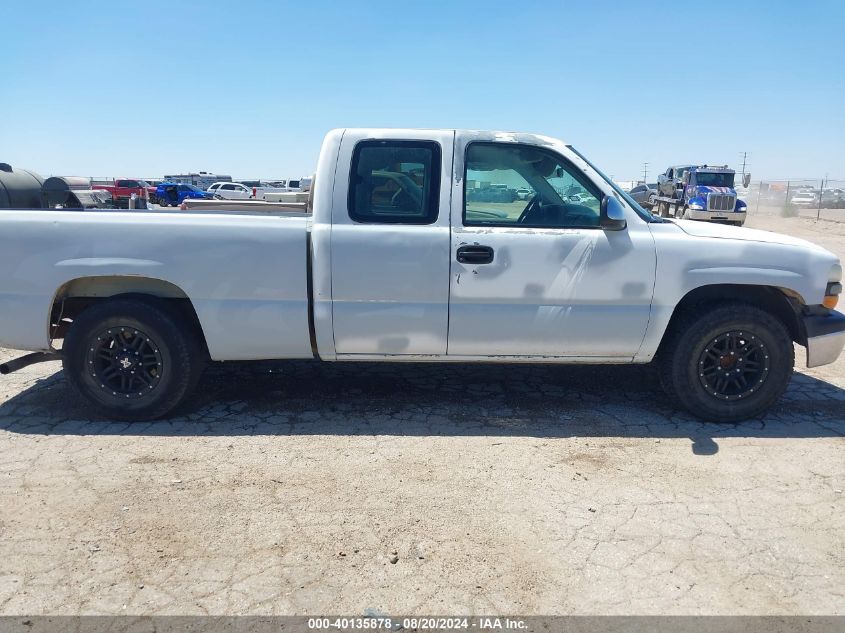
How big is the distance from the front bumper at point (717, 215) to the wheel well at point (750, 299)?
22670 millimetres

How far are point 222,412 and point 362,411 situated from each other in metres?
1.03

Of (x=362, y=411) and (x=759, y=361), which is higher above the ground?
(x=759, y=361)

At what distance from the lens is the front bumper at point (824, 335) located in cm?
442

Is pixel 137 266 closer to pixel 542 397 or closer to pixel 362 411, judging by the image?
pixel 362 411

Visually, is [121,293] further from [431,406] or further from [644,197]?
[644,197]

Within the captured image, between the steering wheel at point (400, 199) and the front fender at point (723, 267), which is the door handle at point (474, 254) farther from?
the front fender at point (723, 267)

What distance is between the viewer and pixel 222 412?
15.2ft

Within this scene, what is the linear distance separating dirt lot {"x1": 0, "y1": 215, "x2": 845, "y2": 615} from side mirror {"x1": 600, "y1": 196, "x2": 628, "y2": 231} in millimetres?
1414

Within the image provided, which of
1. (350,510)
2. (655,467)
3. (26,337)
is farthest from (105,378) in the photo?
(655,467)

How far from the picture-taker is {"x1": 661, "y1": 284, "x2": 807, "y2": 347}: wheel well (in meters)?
4.44

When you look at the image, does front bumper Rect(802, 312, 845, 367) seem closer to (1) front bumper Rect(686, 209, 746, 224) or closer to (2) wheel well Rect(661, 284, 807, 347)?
(2) wheel well Rect(661, 284, 807, 347)

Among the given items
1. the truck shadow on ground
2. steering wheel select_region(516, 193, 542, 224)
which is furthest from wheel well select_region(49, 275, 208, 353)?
steering wheel select_region(516, 193, 542, 224)

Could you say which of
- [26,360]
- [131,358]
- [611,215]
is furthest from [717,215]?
[26,360]

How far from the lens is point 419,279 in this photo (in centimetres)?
419
